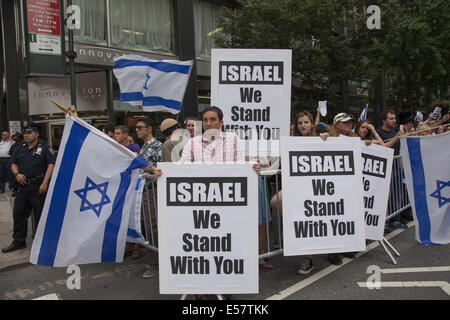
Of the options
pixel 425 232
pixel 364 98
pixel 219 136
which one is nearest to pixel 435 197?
pixel 425 232

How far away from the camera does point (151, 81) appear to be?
5.95 m

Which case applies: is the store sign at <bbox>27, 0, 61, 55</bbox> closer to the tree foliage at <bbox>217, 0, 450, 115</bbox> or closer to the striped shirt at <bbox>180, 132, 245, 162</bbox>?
the tree foliage at <bbox>217, 0, 450, 115</bbox>

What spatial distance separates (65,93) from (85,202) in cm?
979

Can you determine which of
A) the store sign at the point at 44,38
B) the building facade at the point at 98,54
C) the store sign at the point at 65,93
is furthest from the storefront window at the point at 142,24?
the store sign at the point at 44,38

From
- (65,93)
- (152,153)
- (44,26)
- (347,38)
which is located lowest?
(152,153)

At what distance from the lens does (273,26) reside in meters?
11.2

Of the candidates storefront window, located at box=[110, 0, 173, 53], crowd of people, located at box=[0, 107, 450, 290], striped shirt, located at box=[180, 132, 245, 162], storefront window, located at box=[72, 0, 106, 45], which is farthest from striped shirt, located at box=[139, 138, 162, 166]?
storefront window, located at box=[110, 0, 173, 53]

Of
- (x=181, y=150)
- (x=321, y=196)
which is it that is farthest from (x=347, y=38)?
(x=321, y=196)

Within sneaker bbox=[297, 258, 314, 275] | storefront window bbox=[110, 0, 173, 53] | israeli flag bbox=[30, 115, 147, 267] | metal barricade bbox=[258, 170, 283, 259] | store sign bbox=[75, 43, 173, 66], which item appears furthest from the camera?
storefront window bbox=[110, 0, 173, 53]

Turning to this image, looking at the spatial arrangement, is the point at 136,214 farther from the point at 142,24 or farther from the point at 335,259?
the point at 142,24

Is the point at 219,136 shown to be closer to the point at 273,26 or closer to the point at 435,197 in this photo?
the point at 435,197

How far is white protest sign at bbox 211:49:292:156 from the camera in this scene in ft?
14.6

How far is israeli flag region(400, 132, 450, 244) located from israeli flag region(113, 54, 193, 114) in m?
3.73

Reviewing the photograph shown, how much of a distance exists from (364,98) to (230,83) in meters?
19.3
